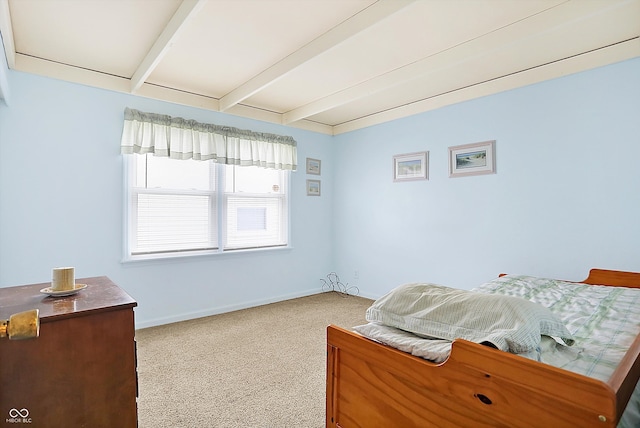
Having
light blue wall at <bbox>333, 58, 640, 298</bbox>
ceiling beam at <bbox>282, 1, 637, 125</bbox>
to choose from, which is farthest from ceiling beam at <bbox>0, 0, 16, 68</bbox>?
light blue wall at <bbox>333, 58, 640, 298</bbox>

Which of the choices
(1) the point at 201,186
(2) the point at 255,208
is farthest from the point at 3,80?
(2) the point at 255,208

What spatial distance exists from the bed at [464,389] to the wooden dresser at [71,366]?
0.81 m

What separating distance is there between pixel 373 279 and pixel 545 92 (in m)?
2.74

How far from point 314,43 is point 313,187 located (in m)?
2.38

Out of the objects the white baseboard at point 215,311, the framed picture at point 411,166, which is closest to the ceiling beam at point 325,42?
the framed picture at point 411,166

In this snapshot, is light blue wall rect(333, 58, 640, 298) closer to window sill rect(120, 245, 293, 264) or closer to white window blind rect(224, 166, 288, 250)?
white window blind rect(224, 166, 288, 250)

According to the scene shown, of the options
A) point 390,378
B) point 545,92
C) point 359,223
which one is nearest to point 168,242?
point 359,223

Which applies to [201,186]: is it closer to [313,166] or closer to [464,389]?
[313,166]

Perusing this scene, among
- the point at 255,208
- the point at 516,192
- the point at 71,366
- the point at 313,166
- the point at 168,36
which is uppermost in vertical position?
the point at 168,36

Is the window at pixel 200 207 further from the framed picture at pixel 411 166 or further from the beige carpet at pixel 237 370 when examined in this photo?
the framed picture at pixel 411 166

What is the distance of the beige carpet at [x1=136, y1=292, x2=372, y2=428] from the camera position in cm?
182

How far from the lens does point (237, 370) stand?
7.67ft

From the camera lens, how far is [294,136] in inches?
172

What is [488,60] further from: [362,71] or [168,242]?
[168,242]
